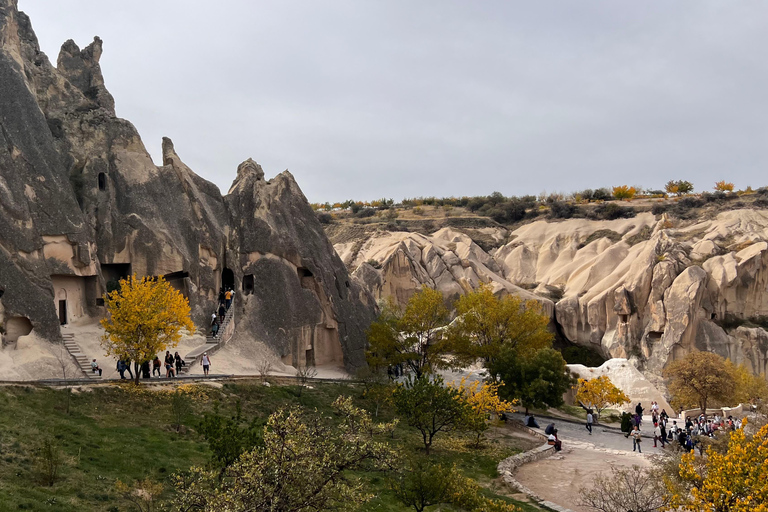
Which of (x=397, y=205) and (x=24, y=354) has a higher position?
(x=397, y=205)

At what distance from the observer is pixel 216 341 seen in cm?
3547

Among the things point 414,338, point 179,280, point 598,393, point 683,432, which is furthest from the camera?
point 414,338

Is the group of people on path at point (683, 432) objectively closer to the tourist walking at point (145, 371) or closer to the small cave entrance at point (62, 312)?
the tourist walking at point (145, 371)

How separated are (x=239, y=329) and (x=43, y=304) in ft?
35.7

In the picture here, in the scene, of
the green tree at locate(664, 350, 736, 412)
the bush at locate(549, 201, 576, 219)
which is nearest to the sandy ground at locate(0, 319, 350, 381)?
the green tree at locate(664, 350, 736, 412)

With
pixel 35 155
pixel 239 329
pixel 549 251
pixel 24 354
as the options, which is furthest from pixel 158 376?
pixel 549 251

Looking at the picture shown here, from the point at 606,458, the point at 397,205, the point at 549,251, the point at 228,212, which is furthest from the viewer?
the point at 397,205

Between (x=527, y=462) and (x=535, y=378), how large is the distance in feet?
25.8

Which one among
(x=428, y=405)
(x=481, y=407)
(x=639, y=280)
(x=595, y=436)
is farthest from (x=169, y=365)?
(x=639, y=280)

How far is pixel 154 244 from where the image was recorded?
36188 mm

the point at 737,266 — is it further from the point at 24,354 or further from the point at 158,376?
the point at 24,354

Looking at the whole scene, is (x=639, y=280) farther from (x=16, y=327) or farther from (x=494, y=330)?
(x=16, y=327)

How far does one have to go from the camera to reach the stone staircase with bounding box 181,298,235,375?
32.5 meters

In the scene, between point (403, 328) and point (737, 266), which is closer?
point (403, 328)
